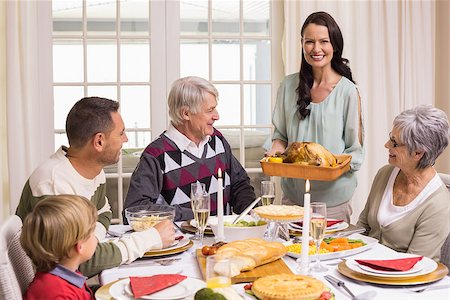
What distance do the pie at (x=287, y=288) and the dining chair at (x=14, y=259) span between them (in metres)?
0.59

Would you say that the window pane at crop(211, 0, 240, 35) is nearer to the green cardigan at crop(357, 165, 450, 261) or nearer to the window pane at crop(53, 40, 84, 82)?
the window pane at crop(53, 40, 84, 82)

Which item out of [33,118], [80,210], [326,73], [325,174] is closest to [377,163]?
[326,73]

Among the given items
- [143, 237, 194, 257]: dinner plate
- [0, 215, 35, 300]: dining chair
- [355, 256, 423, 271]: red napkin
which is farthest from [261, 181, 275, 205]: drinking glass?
[0, 215, 35, 300]: dining chair

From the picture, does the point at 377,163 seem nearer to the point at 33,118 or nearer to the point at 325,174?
the point at 325,174

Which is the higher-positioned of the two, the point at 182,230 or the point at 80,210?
the point at 80,210

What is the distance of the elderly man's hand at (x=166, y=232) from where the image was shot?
2215 mm

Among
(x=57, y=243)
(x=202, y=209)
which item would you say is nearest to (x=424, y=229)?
(x=202, y=209)

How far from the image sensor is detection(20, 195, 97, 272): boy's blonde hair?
5.72 ft

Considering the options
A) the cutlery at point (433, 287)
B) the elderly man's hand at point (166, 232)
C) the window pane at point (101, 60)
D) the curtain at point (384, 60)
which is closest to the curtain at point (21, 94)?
the window pane at point (101, 60)

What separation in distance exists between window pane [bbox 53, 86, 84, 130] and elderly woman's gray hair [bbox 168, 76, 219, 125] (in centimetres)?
151

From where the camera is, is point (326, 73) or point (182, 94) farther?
point (326, 73)

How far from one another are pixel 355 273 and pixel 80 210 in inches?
30.8

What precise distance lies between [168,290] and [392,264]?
64 centimetres

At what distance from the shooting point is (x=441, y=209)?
252cm
